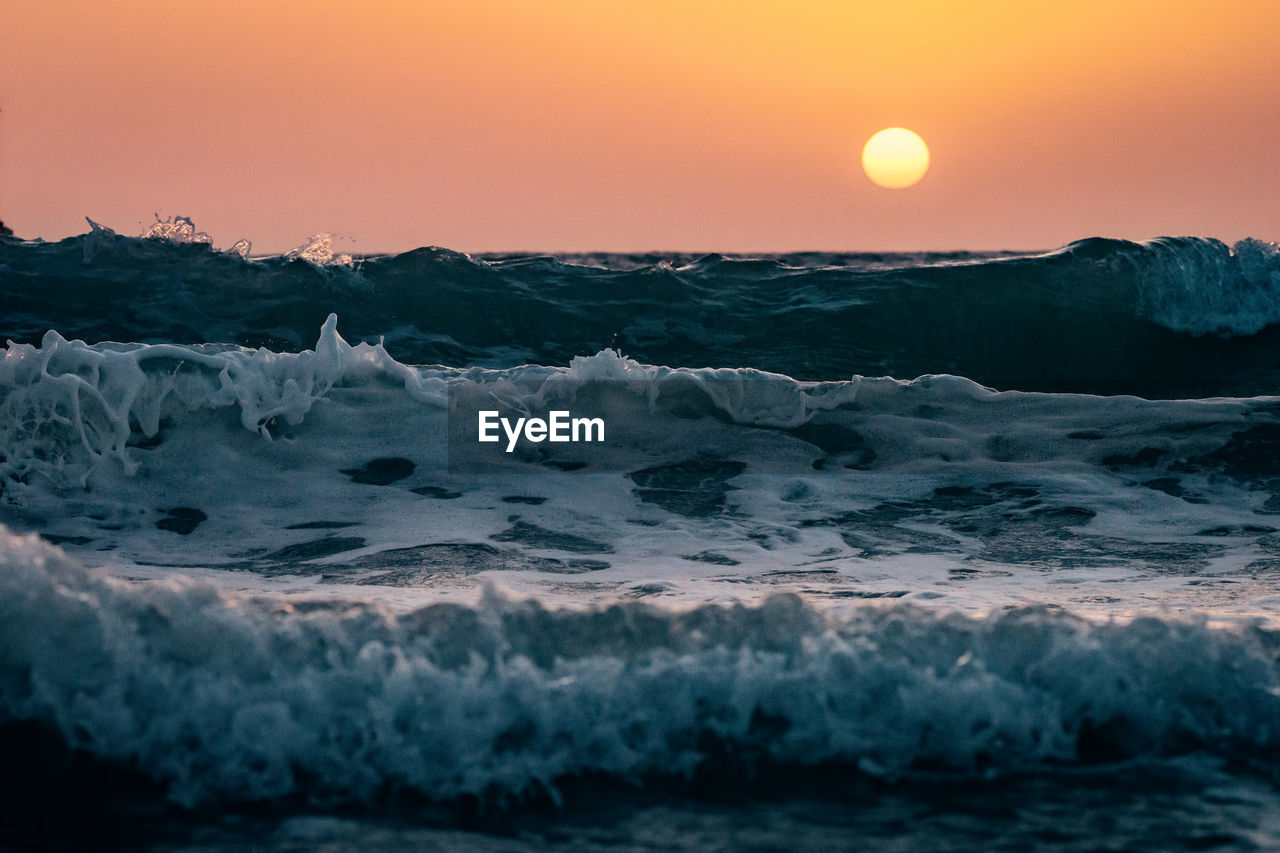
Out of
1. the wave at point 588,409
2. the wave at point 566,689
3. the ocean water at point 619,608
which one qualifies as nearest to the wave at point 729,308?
the ocean water at point 619,608

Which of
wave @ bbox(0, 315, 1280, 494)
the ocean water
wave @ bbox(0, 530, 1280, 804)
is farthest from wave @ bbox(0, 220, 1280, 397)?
wave @ bbox(0, 530, 1280, 804)

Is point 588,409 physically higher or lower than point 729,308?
lower

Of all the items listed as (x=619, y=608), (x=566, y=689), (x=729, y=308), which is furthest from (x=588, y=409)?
(x=729, y=308)

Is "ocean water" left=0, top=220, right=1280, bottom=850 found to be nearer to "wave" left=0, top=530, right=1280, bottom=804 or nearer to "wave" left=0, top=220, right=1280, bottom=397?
"wave" left=0, top=530, right=1280, bottom=804

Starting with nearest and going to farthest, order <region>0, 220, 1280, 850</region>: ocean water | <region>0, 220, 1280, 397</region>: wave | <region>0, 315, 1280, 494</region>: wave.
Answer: <region>0, 220, 1280, 850</region>: ocean water, <region>0, 315, 1280, 494</region>: wave, <region>0, 220, 1280, 397</region>: wave

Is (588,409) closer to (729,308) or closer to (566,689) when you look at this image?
(566,689)

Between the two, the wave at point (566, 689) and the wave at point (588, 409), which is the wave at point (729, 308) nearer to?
the wave at point (588, 409)

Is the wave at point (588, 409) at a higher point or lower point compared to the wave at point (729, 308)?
lower
